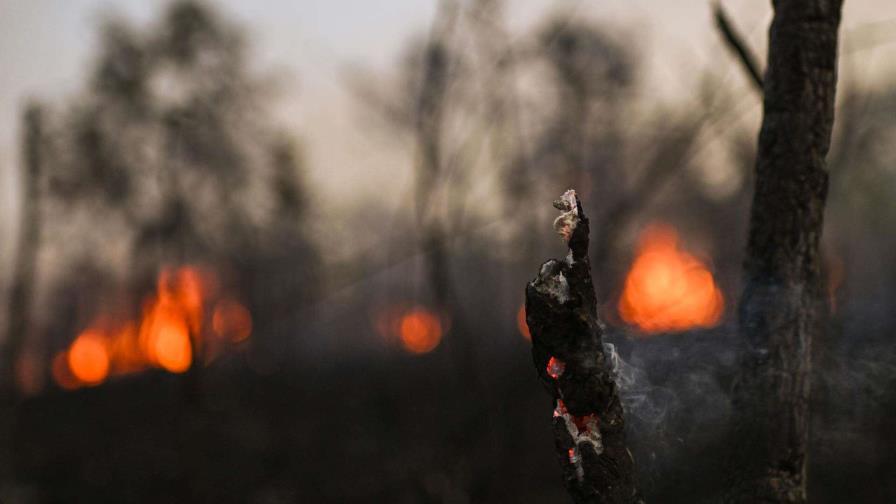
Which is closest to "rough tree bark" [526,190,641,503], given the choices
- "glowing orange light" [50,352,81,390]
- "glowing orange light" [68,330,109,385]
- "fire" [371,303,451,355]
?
"fire" [371,303,451,355]

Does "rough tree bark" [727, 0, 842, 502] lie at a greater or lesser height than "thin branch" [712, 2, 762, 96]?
lesser

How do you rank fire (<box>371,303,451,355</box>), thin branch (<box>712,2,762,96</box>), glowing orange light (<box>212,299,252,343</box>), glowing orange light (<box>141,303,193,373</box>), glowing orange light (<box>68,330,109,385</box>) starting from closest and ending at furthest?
thin branch (<box>712,2,762,96</box>) → glowing orange light (<box>141,303,193,373</box>) → fire (<box>371,303,451,355</box>) → glowing orange light (<box>68,330,109,385</box>) → glowing orange light (<box>212,299,252,343</box>)

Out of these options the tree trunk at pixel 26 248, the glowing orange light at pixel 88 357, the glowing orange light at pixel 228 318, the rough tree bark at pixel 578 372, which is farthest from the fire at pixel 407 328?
the rough tree bark at pixel 578 372

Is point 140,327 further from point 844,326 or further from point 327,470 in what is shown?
point 844,326

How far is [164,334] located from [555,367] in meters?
29.0

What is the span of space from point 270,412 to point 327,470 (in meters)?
6.90

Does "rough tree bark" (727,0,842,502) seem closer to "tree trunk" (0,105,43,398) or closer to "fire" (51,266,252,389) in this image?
"tree trunk" (0,105,43,398)

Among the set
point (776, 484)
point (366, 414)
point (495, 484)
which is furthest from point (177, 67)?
point (776, 484)

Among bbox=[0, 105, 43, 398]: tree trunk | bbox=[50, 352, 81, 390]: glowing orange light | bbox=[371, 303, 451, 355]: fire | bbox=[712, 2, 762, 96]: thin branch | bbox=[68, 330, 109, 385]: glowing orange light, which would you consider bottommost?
bbox=[50, 352, 81, 390]: glowing orange light

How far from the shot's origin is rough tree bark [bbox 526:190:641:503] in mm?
2029

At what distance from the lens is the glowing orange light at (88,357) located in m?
46.4

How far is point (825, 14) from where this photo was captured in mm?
2789

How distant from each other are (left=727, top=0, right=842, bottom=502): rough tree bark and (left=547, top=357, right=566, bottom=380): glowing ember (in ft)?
3.24

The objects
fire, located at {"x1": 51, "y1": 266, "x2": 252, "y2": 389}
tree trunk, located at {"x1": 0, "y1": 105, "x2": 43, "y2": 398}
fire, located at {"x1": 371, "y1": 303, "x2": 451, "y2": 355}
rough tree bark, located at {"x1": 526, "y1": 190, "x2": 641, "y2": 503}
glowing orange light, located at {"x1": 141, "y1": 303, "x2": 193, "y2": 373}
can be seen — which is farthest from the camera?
fire, located at {"x1": 371, "y1": 303, "x2": 451, "y2": 355}
